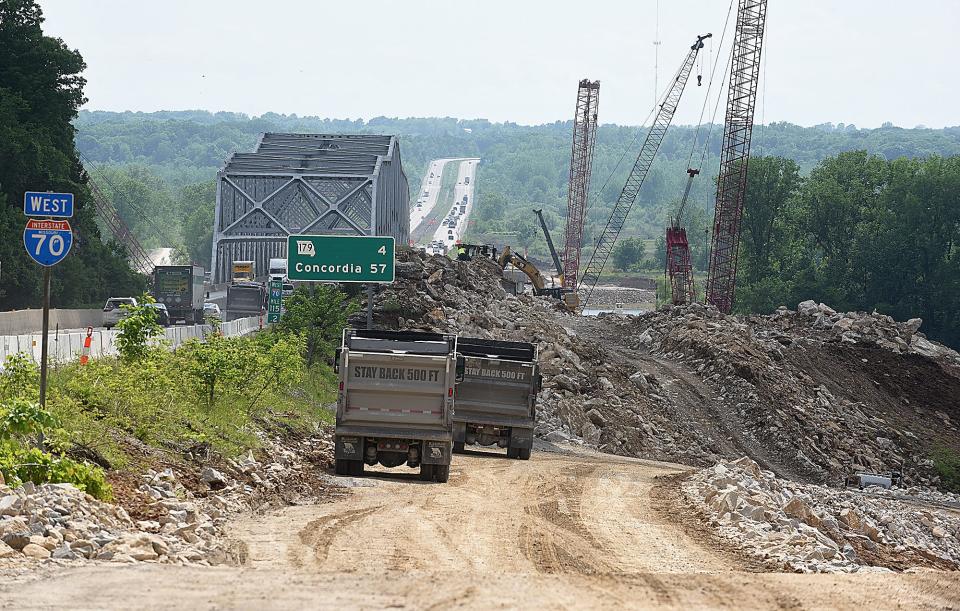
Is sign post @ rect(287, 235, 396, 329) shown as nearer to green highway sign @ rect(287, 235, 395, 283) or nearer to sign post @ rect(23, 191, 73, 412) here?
green highway sign @ rect(287, 235, 395, 283)

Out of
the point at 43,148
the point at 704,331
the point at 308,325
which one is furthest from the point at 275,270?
the point at 308,325

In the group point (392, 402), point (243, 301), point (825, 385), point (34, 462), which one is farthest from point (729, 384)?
point (34, 462)

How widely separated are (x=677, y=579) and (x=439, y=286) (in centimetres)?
5534

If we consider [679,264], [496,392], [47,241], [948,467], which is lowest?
[948,467]

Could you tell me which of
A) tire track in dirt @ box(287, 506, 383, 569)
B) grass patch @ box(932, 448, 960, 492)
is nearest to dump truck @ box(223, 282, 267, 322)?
grass patch @ box(932, 448, 960, 492)

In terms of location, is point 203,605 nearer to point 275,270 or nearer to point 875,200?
point 275,270

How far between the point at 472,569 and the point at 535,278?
97600 millimetres

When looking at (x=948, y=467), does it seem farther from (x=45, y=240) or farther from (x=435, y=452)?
(x=45, y=240)

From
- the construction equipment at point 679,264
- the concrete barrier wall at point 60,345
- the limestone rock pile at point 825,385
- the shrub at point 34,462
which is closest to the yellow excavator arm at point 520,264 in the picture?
the construction equipment at point 679,264

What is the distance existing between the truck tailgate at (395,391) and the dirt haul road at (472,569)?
1441mm

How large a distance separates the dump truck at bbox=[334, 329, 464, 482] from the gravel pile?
4.85m

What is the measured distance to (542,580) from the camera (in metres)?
12.2

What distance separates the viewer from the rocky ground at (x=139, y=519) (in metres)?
12.7

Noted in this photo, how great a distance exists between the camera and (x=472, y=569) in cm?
1349
